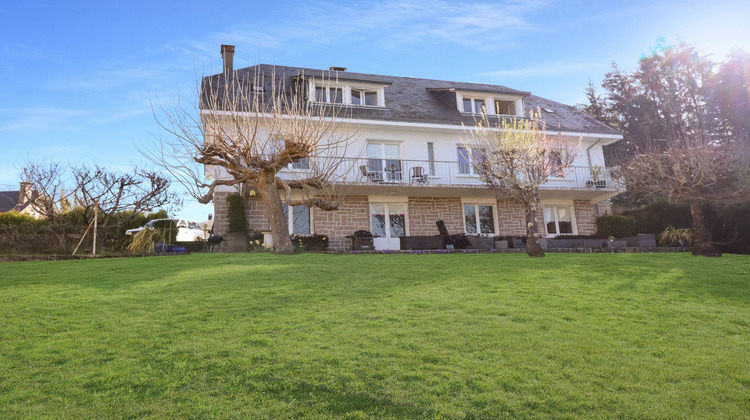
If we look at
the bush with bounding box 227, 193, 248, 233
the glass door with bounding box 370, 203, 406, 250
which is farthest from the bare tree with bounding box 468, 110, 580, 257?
the bush with bounding box 227, 193, 248, 233

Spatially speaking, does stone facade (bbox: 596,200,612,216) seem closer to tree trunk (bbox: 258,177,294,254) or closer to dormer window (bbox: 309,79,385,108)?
dormer window (bbox: 309,79,385,108)

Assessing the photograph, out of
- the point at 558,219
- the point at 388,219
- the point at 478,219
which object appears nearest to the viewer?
the point at 388,219

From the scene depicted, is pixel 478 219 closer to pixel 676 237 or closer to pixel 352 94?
pixel 676 237

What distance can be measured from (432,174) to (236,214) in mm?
8297

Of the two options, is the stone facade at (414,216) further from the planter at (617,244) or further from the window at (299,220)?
the planter at (617,244)

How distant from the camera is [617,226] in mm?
19531

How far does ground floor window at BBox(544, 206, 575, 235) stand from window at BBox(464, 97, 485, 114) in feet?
19.0

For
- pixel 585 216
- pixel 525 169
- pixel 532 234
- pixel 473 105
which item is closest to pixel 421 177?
Answer: pixel 525 169

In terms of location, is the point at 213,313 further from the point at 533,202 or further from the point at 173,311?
the point at 533,202

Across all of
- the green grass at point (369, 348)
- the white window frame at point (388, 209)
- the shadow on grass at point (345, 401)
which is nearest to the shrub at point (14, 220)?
the green grass at point (369, 348)

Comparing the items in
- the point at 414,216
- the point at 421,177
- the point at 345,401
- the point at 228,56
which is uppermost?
the point at 228,56

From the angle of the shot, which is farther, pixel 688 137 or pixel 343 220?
pixel 688 137

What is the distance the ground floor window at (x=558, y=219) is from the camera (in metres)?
20.9

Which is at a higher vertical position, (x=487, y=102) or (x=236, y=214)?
(x=487, y=102)
